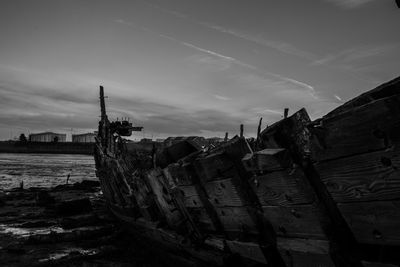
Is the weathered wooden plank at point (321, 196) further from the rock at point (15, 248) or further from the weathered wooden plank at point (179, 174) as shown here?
→ the rock at point (15, 248)

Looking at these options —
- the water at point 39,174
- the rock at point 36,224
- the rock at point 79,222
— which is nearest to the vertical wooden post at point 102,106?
the rock at point 79,222

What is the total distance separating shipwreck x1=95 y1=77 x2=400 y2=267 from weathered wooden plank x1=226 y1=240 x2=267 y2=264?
0.05ft

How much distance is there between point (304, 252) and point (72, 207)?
1238 centimetres

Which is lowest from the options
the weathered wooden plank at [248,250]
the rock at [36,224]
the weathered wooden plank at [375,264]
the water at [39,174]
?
the water at [39,174]

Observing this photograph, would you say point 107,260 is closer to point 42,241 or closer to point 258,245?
point 42,241

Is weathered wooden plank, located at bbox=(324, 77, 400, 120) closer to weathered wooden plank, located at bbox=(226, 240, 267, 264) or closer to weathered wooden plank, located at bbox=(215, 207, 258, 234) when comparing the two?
weathered wooden plank, located at bbox=(215, 207, 258, 234)

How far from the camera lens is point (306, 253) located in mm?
2777

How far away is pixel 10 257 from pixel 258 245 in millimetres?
6351

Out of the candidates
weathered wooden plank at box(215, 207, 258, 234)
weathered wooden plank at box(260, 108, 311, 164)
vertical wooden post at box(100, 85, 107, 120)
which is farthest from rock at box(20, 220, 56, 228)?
weathered wooden plank at box(260, 108, 311, 164)

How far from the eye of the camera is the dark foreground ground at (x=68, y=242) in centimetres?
691

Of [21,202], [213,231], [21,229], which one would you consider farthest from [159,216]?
[21,202]

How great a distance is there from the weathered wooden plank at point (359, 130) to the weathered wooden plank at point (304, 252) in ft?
2.68

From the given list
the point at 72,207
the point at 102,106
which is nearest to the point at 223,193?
the point at 72,207

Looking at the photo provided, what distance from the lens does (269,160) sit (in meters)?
2.69
